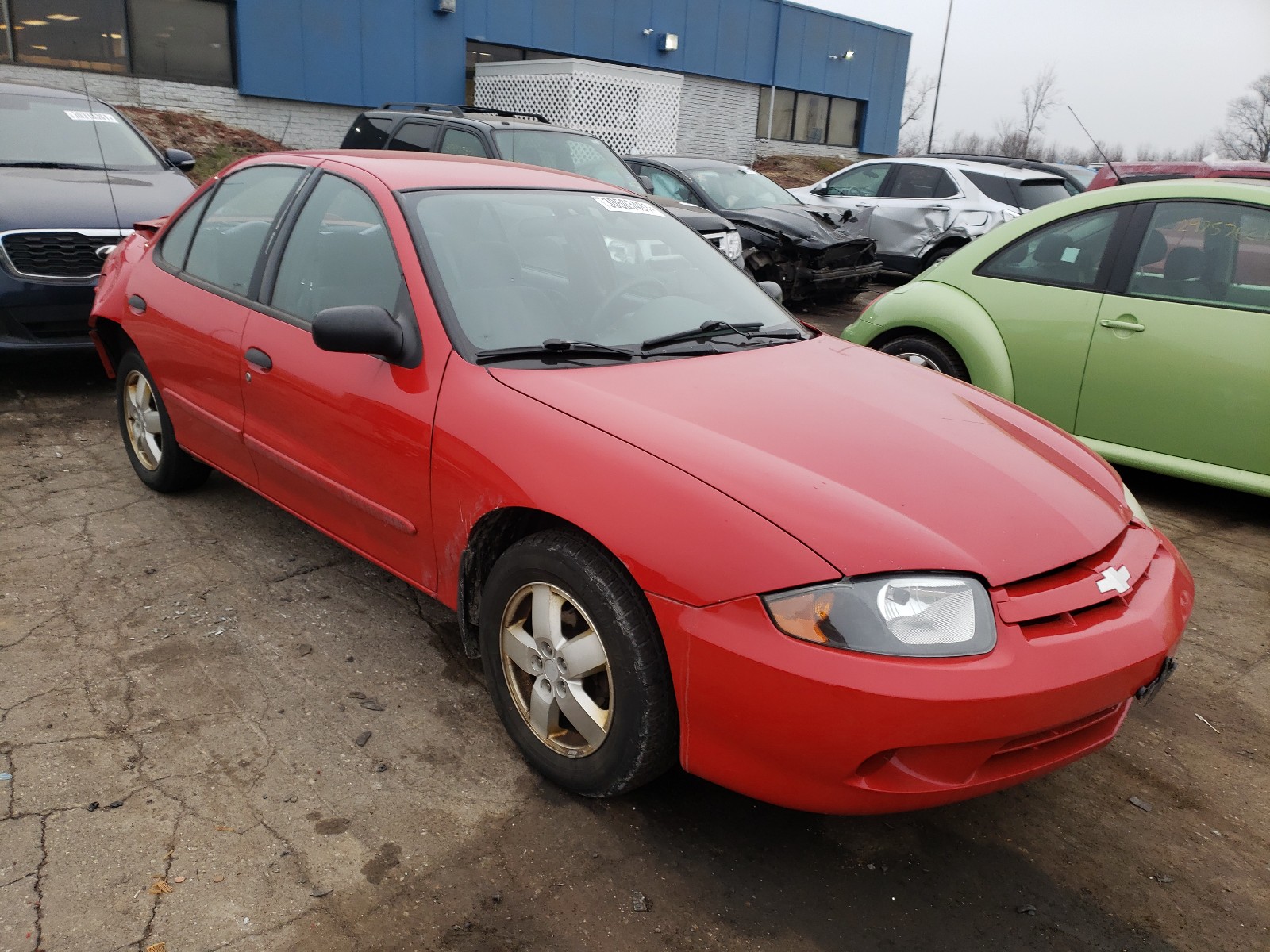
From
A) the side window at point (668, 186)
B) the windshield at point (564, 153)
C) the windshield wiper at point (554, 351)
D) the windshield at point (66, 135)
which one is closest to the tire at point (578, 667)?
the windshield wiper at point (554, 351)

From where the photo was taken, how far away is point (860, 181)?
12750 mm

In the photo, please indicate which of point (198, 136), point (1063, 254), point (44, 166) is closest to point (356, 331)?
point (1063, 254)

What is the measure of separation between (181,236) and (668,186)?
741cm

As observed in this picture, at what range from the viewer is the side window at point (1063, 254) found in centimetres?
496

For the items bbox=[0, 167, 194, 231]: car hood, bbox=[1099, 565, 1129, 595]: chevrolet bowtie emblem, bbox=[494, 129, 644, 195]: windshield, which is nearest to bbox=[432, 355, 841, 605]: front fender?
bbox=[1099, 565, 1129, 595]: chevrolet bowtie emblem

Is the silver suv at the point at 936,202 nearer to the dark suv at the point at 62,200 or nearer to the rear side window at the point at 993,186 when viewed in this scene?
the rear side window at the point at 993,186

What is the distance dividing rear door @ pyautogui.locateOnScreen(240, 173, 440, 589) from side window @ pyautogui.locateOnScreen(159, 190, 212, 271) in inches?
33.4

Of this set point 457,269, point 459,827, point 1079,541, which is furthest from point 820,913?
point 457,269

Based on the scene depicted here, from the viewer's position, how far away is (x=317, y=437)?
10.5ft

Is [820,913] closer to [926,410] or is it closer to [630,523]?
[630,523]

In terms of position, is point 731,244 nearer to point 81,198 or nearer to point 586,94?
point 81,198

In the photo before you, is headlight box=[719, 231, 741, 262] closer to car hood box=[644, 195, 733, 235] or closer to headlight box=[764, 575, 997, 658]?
car hood box=[644, 195, 733, 235]

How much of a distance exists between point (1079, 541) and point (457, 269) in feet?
6.25

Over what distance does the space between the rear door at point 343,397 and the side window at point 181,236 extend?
33.4 inches
